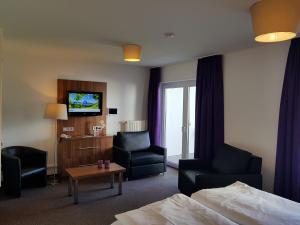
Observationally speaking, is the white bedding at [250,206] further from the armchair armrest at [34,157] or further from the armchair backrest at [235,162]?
the armchair armrest at [34,157]

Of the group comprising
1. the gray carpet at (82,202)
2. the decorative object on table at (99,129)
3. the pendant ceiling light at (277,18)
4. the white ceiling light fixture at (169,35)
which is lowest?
the gray carpet at (82,202)

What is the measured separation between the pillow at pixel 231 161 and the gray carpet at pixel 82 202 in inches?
36.7

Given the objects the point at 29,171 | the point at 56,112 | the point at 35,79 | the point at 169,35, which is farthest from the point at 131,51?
the point at 29,171

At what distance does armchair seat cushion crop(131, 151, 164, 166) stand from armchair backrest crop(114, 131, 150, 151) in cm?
19

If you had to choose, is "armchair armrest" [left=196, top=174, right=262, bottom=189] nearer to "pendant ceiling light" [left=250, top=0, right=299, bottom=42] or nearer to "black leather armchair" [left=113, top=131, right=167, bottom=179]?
"black leather armchair" [left=113, top=131, right=167, bottom=179]

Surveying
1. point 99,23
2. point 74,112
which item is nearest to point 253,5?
point 99,23

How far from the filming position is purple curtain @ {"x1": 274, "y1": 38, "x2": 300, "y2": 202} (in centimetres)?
318

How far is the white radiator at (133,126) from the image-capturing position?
19.1 feet

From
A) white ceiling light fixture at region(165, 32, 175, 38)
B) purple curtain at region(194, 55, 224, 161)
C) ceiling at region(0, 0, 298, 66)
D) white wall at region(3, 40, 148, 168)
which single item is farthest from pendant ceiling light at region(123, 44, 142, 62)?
purple curtain at region(194, 55, 224, 161)

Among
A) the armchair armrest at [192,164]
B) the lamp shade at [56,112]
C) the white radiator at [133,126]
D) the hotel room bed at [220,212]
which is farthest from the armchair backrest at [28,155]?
the hotel room bed at [220,212]

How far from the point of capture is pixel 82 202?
363 centimetres

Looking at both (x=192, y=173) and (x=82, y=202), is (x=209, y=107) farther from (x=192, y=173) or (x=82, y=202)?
(x=82, y=202)

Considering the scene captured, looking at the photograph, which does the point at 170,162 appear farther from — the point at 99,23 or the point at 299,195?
the point at 99,23

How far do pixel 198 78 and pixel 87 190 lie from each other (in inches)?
118
